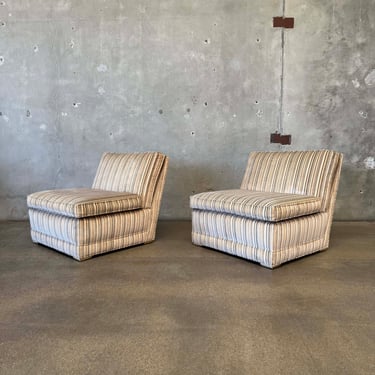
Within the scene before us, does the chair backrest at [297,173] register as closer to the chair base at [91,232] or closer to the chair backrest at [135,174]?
the chair backrest at [135,174]

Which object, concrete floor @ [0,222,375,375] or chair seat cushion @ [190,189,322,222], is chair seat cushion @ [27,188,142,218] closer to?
concrete floor @ [0,222,375,375]

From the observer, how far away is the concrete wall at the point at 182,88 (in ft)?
12.7

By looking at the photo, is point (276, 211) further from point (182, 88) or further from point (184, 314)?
point (182, 88)

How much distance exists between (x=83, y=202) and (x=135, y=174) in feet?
1.98

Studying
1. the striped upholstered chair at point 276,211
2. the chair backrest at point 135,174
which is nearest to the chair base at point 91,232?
the chair backrest at point 135,174

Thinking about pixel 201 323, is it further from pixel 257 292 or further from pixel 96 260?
pixel 96 260

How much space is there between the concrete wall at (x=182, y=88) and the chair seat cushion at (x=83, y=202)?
1208 mm

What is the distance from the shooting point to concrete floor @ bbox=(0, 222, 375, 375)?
4.37 feet

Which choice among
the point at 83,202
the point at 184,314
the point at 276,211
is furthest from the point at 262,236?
the point at 83,202

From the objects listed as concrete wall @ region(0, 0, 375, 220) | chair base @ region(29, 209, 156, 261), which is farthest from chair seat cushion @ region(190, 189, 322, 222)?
concrete wall @ region(0, 0, 375, 220)

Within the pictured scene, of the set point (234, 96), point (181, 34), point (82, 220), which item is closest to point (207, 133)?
point (234, 96)

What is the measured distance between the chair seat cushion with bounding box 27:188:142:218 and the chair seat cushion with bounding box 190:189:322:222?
55 centimetres

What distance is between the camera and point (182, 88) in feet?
13.0

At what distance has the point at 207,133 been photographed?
3986 millimetres
